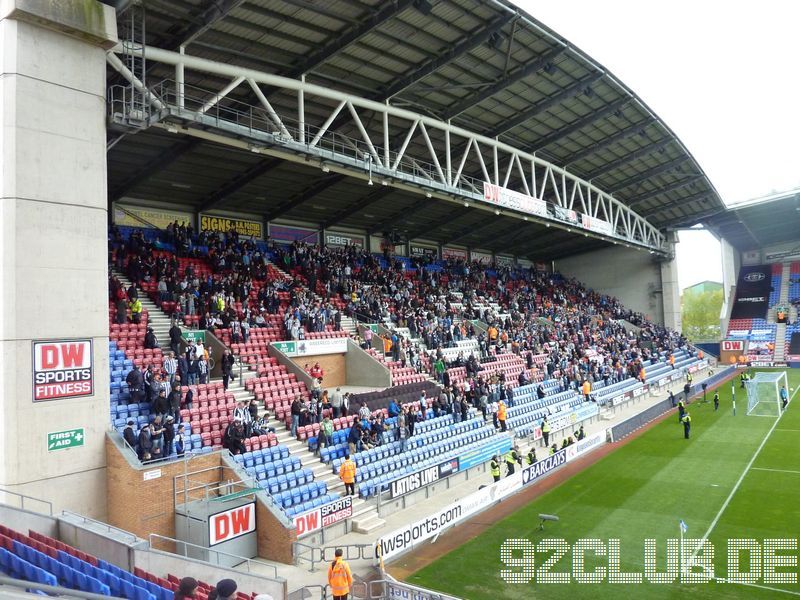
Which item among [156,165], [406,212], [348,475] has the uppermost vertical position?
[406,212]

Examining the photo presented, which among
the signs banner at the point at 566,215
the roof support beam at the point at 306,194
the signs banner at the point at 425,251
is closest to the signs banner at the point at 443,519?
the roof support beam at the point at 306,194

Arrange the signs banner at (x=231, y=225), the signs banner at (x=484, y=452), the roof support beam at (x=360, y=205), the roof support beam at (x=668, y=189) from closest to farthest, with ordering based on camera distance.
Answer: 1. the signs banner at (x=484, y=452)
2. the signs banner at (x=231, y=225)
3. the roof support beam at (x=360, y=205)
4. the roof support beam at (x=668, y=189)

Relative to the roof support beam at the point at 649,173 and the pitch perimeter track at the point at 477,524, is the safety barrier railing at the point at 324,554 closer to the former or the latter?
the pitch perimeter track at the point at 477,524

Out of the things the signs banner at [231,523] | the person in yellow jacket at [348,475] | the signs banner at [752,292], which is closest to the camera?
the signs banner at [231,523]

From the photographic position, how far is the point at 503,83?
79.7 feet

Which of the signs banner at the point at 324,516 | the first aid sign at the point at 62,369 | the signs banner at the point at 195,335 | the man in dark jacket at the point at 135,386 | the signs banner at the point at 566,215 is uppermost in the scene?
the signs banner at the point at 566,215

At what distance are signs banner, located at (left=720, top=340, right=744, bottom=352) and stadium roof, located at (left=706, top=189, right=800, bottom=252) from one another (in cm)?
1030

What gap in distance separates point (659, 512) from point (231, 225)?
24.2 m

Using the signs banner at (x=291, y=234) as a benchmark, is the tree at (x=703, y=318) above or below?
below

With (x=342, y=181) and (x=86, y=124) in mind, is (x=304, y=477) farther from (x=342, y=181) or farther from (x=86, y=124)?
(x=342, y=181)

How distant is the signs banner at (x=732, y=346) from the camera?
55156 millimetres

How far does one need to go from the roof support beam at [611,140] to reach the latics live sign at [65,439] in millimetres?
28857

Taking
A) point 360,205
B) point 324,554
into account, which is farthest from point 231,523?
point 360,205

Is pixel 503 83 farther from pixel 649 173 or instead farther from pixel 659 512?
pixel 649 173
